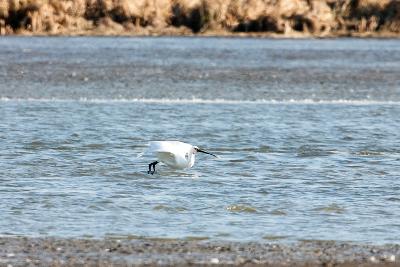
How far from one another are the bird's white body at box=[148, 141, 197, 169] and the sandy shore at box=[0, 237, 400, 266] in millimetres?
3862

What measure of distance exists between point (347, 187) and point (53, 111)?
10.5 m

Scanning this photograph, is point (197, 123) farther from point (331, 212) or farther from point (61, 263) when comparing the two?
point (61, 263)

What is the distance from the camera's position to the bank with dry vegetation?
2793 inches

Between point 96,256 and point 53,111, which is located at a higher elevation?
point 96,256

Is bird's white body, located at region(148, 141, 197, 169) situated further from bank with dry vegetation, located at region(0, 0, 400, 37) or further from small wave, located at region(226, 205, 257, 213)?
bank with dry vegetation, located at region(0, 0, 400, 37)

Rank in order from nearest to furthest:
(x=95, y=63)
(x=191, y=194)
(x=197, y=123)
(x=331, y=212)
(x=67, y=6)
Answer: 1. (x=331, y=212)
2. (x=191, y=194)
3. (x=197, y=123)
4. (x=95, y=63)
5. (x=67, y=6)

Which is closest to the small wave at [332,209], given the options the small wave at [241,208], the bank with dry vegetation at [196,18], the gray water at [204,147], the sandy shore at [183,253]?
the gray water at [204,147]

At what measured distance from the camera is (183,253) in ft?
33.6

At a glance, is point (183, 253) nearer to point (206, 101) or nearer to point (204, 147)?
point (204, 147)

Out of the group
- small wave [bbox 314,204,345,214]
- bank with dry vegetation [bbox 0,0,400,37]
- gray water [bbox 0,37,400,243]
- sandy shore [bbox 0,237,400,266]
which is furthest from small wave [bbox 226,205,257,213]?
bank with dry vegetation [bbox 0,0,400,37]

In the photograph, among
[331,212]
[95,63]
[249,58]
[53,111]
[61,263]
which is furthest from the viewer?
[249,58]

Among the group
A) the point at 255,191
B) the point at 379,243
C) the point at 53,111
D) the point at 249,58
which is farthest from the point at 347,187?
the point at 249,58

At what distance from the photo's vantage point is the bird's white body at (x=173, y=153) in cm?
1475

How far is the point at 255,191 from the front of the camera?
1409cm
